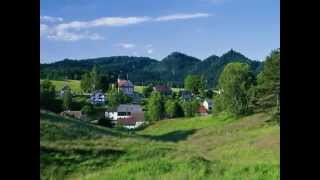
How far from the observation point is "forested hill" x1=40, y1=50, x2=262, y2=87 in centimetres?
302

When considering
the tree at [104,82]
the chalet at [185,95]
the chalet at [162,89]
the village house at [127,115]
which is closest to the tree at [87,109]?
the village house at [127,115]

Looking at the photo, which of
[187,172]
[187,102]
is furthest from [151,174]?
[187,102]

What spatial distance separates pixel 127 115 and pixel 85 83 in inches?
44.1

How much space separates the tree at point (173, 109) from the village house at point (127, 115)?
210 millimetres

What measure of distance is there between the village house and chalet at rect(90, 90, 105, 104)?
0.22 meters

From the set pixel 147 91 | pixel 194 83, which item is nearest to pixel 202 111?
pixel 194 83

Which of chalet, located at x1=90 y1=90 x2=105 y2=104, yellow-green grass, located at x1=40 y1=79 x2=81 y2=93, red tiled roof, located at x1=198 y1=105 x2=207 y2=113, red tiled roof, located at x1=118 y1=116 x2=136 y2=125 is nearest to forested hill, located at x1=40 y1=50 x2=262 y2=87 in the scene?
yellow-green grass, located at x1=40 y1=79 x2=81 y2=93

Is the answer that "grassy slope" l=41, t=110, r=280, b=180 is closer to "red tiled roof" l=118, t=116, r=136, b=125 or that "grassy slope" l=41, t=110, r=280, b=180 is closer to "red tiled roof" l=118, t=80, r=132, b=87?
"red tiled roof" l=118, t=116, r=136, b=125

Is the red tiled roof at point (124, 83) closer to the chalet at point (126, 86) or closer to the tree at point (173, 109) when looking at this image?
the chalet at point (126, 86)

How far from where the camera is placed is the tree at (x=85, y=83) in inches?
107

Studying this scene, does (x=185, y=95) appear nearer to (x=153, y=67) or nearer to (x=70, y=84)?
(x=153, y=67)

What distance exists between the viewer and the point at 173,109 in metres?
3.86
